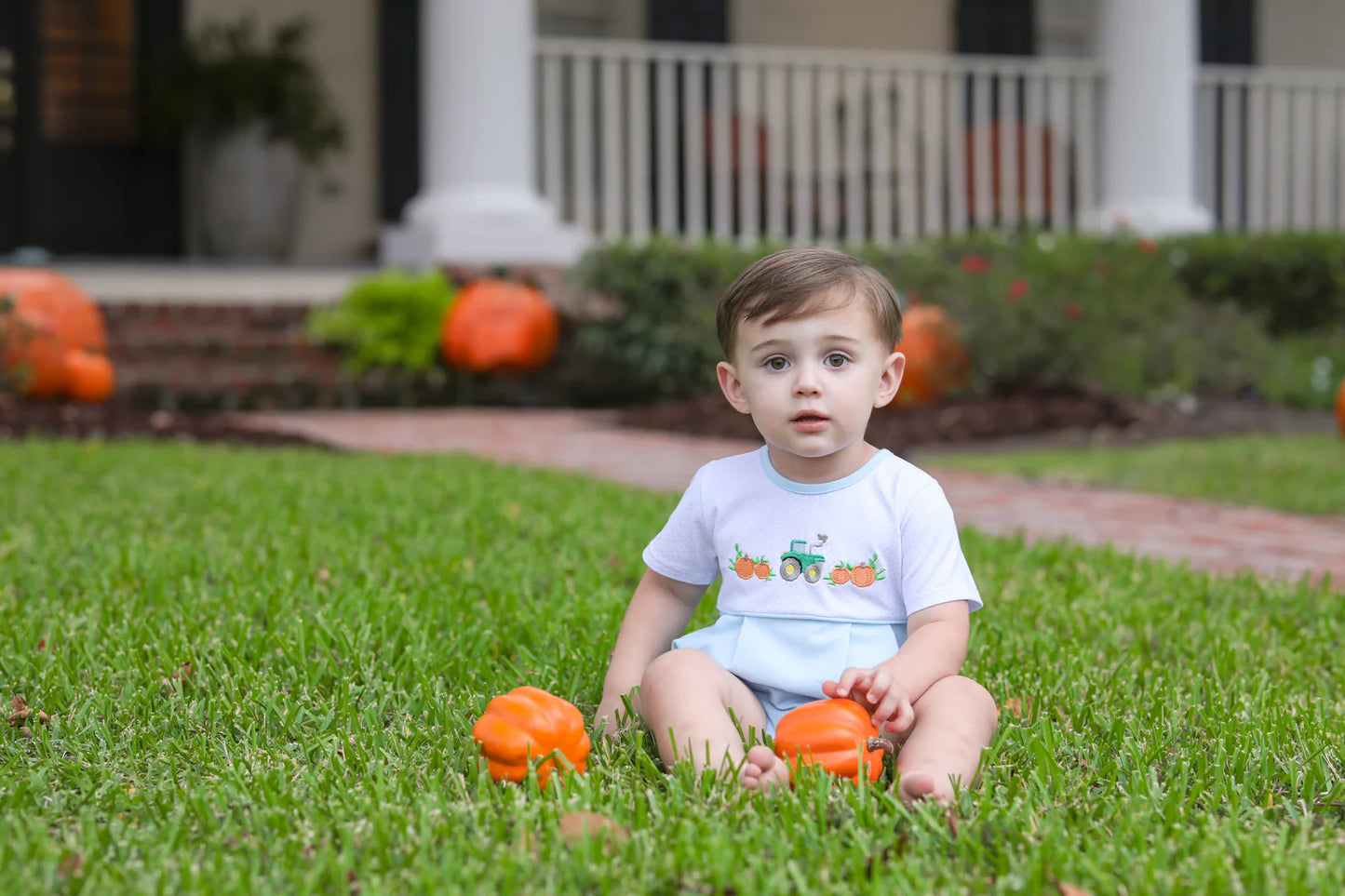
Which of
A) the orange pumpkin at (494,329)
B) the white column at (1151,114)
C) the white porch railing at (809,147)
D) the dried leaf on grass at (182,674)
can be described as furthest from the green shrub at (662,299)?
the dried leaf on grass at (182,674)

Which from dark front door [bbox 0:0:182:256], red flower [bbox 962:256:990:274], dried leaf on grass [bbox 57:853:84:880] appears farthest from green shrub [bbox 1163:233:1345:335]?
dried leaf on grass [bbox 57:853:84:880]

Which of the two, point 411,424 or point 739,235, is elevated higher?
point 739,235

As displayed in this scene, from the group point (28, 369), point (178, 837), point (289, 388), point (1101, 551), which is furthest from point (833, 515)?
point (289, 388)

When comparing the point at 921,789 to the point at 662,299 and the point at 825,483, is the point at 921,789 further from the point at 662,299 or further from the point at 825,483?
the point at 662,299

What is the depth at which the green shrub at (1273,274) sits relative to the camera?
9.79 metres

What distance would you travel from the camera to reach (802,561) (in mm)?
2084

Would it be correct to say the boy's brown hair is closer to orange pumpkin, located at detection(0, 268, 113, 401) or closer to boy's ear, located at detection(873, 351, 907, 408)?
boy's ear, located at detection(873, 351, 907, 408)

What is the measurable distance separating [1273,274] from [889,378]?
8.90m

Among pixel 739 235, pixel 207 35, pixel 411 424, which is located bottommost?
pixel 411 424

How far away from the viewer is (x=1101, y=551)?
12.6 ft

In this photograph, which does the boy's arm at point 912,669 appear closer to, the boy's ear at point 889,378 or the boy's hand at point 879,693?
the boy's hand at point 879,693

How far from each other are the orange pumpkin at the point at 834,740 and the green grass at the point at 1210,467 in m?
3.51

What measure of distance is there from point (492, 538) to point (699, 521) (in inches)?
72.2

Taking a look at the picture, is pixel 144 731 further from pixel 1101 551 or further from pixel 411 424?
pixel 411 424
